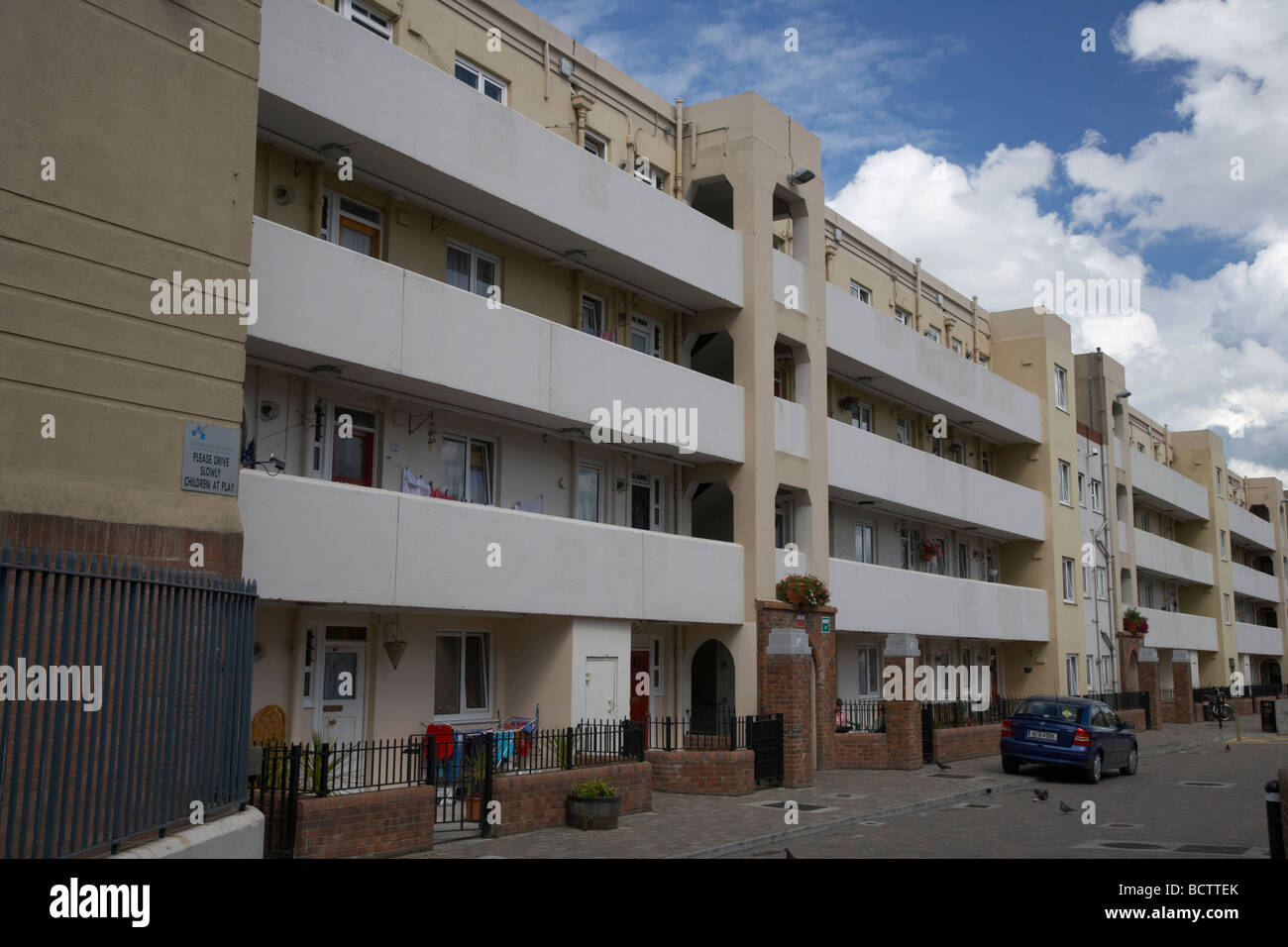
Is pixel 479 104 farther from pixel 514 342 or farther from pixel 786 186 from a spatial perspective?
pixel 786 186

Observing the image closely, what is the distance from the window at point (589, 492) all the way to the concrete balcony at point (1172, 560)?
32398 millimetres

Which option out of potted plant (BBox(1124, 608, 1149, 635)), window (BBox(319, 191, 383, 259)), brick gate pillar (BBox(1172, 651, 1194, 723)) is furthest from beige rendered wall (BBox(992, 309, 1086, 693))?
window (BBox(319, 191, 383, 259))

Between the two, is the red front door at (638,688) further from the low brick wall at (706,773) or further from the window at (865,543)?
the window at (865,543)

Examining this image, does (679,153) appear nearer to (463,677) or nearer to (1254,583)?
(463,677)

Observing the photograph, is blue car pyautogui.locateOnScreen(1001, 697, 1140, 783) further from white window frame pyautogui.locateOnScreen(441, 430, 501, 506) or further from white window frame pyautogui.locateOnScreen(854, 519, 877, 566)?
white window frame pyautogui.locateOnScreen(441, 430, 501, 506)

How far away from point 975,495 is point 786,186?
12701mm

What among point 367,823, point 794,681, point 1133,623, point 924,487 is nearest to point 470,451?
point 794,681

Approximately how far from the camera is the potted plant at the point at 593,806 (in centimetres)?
1555

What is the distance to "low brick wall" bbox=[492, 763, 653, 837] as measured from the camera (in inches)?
590

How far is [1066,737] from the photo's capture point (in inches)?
907

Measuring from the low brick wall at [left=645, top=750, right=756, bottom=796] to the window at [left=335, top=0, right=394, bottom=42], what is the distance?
12425 mm

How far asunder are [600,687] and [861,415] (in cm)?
1443

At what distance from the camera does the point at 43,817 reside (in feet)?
24.1
